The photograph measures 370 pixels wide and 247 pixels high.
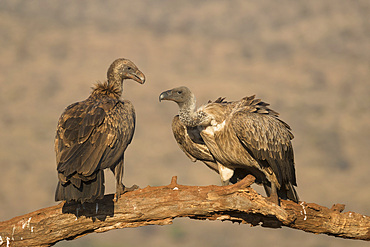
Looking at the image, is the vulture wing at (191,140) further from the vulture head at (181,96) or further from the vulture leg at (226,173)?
the vulture head at (181,96)

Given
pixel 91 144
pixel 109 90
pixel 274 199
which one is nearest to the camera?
pixel 91 144

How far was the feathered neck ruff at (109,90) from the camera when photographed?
30.0 ft

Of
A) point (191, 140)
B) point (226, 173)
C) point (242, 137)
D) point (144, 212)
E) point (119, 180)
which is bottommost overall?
point (144, 212)

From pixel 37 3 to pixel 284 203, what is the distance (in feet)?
162

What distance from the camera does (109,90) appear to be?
363 inches

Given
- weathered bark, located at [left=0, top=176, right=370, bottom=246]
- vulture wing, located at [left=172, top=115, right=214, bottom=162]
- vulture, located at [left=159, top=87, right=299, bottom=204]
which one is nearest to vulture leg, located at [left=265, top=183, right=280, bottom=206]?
vulture, located at [left=159, top=87, right=299, bottom=204]

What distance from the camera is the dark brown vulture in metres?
7.31

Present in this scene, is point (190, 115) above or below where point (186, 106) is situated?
below

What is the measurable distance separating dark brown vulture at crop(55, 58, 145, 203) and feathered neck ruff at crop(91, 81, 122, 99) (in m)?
0.04

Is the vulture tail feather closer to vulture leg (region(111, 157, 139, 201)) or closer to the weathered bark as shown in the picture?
the weathered bark

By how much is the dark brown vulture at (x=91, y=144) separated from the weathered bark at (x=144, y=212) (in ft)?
1.02

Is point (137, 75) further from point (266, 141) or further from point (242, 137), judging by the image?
point (266, 141)

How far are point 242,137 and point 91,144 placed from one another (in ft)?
7.31

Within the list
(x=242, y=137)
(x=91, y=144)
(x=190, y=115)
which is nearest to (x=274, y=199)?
(x=242, y=137)
